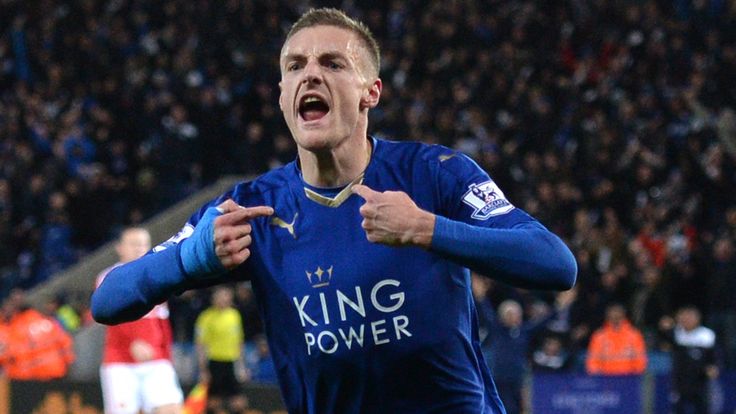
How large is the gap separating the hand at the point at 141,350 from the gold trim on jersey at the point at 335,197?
23.1ft

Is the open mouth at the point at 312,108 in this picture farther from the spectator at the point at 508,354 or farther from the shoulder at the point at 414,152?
the spectator at the point at 508,354

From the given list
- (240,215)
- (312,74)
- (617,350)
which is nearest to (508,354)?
(617,350)

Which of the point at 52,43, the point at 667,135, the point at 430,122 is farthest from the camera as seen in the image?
the point at 52,43

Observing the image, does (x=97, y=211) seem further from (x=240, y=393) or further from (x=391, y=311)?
(x=391, y=311)

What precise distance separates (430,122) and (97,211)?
484 cm

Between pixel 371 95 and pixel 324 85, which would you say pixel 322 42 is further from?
pixel 371 95

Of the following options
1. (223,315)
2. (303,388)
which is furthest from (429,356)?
(223,315)

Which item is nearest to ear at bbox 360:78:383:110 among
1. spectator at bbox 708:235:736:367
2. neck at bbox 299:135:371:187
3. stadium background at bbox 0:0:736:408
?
neck at bbox 299:135:371:187

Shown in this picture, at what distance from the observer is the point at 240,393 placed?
1225 centimetres

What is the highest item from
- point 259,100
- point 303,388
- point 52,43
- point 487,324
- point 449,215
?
point 52,43

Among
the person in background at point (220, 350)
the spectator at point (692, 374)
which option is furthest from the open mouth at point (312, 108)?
the spectator at point (692, 374)

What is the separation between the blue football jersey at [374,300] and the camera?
3633 mm

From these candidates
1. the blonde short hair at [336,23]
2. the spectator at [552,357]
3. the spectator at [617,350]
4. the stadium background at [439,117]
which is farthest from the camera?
the stadium background at [439,117]

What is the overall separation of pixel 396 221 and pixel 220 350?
1005 centimetres
